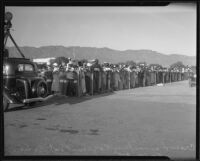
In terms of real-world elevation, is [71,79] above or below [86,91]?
above

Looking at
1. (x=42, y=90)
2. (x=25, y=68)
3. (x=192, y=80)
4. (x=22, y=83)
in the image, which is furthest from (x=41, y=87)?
(x=192, y=80)

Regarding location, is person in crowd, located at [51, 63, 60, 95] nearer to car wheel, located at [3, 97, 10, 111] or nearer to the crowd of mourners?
the crowd of mourners

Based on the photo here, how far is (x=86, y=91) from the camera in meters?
5.30

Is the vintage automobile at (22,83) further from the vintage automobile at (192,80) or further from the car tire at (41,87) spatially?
the vintage automobile at (192,80)

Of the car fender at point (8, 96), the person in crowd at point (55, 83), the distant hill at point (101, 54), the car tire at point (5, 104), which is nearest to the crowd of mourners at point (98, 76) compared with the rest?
the person in crowd at point (55, 83)

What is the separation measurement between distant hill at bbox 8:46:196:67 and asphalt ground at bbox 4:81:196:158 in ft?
1.55

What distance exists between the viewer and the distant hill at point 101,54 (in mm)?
4992

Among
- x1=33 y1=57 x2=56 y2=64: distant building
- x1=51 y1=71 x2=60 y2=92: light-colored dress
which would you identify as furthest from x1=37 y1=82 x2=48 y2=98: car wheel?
x1=33 y1=57 x2=56 y2=64: distant building

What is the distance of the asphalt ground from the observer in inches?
190

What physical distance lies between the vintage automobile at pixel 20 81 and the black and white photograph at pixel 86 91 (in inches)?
0.6

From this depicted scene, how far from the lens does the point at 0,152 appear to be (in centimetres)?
481

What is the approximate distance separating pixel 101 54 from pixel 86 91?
71 cm

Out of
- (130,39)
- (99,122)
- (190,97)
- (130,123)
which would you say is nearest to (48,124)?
(99,122)

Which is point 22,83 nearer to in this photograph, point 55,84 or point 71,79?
point 55,84
